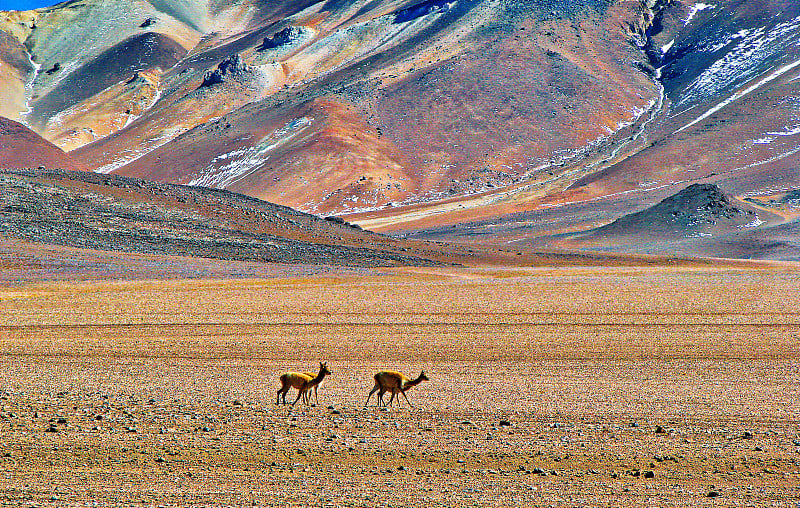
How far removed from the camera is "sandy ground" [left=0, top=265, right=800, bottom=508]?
9641 mm

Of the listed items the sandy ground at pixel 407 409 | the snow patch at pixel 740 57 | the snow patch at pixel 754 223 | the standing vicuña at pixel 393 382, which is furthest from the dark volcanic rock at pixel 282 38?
the standing vicuña at pixel 393 382

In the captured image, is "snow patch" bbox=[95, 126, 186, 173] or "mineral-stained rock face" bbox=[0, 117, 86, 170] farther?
"snow patch" bbox=[95, 126, 186, 173]

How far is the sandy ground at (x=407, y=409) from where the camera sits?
9.64 metres

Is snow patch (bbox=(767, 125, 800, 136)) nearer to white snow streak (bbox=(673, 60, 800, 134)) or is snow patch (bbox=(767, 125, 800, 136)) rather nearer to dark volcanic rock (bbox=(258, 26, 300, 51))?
white snow streak (bbox=(673, 60, 800, 134))

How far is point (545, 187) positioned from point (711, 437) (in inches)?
4097

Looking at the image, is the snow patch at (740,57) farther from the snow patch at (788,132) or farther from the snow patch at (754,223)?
the snow patch at (754,223)

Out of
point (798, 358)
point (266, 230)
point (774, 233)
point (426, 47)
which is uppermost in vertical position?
point (426, 47)

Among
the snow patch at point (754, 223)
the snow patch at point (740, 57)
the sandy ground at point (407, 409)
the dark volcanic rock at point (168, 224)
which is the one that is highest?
the snow patch at point (740, 57)

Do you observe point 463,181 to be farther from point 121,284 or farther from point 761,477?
point 761,477

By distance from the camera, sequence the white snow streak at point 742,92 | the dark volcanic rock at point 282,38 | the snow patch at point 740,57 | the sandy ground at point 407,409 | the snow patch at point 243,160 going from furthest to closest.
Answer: the dark volcanic rock at point 282,38, the snow patch at point 740,57, the white snow streak at point 742,92, the snow patch at point 243,160, the sandy ground at point 407,409

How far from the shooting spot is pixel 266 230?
59000 mm

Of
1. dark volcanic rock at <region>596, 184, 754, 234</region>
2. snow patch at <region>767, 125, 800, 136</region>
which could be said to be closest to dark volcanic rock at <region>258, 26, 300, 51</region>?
snow patch at <region>767, 125, 800, 136</region>

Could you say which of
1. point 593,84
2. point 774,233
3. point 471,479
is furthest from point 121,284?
point 593,84

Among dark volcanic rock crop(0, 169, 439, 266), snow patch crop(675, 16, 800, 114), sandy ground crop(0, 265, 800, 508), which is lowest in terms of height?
sandy ground crop(0, 265, 800, 508)
